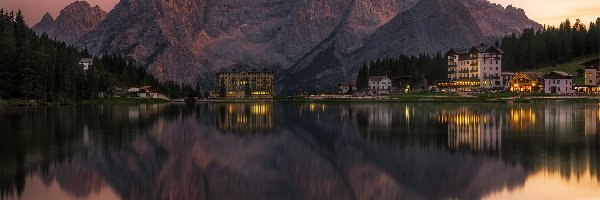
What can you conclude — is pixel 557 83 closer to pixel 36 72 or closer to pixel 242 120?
pixel 242 120

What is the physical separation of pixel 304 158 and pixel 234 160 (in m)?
4.66

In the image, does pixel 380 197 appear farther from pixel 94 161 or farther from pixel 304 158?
pixel 94 161

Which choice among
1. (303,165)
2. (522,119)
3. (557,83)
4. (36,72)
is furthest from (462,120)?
(557,83)

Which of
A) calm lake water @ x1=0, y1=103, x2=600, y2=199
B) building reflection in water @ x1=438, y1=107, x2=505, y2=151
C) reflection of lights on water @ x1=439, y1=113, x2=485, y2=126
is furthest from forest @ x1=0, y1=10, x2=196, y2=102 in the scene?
building reflection in water @ x1=438, y1=107, x2=505, y2=151

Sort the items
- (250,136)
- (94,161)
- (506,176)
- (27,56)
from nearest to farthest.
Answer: (506,176) → (94,161) → (250,136) → (27,56)

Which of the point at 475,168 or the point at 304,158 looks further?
the point at 304,158

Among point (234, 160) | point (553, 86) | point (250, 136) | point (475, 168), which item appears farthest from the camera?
point (553, 86)

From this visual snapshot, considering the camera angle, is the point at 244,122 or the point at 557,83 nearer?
the point at 244,122

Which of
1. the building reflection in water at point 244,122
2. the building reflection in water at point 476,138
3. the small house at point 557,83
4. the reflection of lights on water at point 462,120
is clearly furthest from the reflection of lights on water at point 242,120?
the small house at point 557,83

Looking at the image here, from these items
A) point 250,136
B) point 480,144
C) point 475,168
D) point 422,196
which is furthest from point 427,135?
point 422,196

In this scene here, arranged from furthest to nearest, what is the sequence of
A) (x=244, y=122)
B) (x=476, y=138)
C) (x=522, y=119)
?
(x=244, y=122)
(x=522, y=119)
(x=476, y=138)

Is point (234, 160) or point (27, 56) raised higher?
point (27, 56)

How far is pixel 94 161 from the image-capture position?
1510 inches

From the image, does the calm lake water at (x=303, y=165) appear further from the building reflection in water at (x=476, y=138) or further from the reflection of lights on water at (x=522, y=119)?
the reflection of lights on water at (x=522, y=119)
